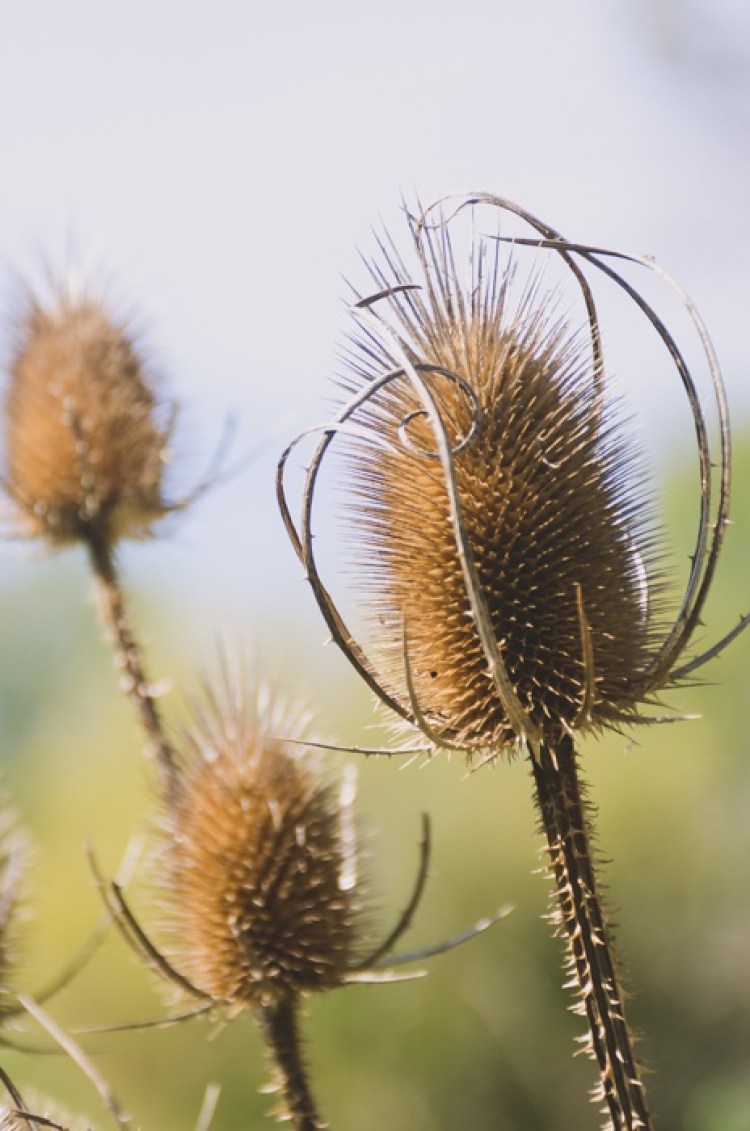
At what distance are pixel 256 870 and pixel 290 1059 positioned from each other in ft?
1.02

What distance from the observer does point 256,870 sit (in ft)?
7.87

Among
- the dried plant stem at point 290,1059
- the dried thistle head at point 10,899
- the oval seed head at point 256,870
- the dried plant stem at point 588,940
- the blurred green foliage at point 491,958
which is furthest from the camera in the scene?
the blurred green foliage at point 491,958

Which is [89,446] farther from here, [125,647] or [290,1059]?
[290,1059]

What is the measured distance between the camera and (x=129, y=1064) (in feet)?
44.1

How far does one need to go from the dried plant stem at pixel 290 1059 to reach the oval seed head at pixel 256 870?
3cm

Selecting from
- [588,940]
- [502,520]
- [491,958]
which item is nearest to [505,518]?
[502,520]

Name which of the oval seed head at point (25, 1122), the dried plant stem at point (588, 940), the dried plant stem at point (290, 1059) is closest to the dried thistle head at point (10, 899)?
the dried plant stem at point (290, 1059)

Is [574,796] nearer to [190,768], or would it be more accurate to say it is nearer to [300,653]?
[190,768]

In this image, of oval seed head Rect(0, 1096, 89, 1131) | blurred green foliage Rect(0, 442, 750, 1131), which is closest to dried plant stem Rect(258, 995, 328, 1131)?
oval seed head Rect(0, 1096, 89, 1131)

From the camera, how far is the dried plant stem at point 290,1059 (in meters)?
2.20

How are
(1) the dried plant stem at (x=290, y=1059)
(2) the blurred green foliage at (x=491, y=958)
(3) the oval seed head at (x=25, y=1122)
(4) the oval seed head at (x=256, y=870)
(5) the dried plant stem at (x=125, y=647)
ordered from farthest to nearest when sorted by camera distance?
(2) the blurred green foliage at (x=491, y=958), (5) the dried plant stem at (x=125, y=647), (4) the oval seed head at (x=256, y=870), (1) the dried plant stem at (x=290, y=1059), (3) the oval seed head at (x=25, y=1122)

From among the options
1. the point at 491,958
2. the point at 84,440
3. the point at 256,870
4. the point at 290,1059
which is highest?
the point at 84,440

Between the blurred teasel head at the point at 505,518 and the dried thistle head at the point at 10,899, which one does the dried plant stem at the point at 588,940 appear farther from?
the dried thistle head at the point at 10,899

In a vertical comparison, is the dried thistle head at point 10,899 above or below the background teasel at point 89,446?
below
